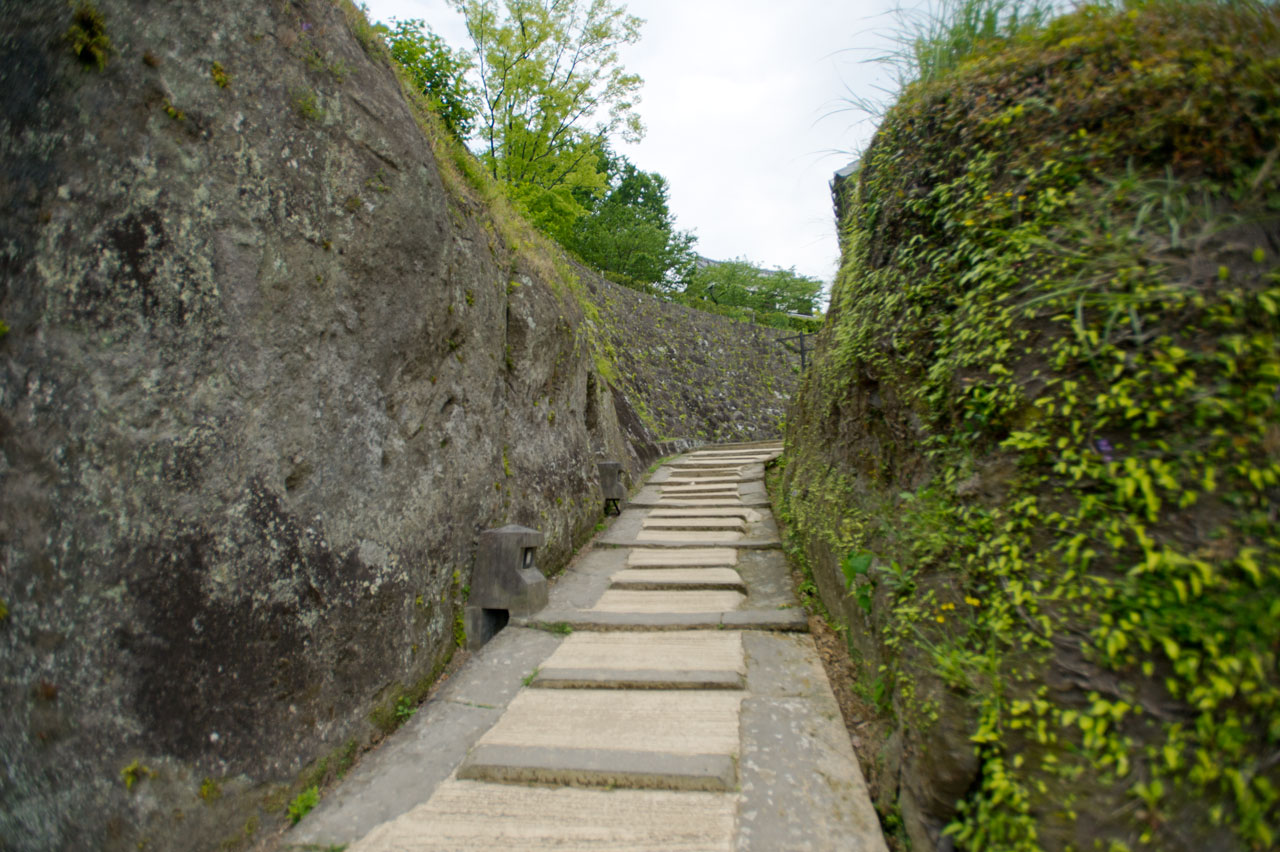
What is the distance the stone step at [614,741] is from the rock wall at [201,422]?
640 mm

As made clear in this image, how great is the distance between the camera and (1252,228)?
62.4 inches

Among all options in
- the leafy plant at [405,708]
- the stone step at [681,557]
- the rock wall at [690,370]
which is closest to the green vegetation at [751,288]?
the rock wall at [690,370]

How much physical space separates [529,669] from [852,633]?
1737 millimetres

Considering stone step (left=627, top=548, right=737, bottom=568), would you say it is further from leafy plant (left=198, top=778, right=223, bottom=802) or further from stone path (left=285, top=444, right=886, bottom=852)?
leafy plant (left=198, top=778, right=223, bottom=802)

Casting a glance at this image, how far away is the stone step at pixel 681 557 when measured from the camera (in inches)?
204

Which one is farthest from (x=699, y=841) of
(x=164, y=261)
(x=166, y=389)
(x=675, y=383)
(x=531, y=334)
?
(x=675, y=383)

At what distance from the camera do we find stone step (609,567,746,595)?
4641mm

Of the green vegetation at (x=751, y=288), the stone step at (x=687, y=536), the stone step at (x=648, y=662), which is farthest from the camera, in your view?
the green vegetation at (x=751, y=288)

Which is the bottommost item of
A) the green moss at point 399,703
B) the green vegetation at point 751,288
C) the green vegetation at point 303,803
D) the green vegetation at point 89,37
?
the green vegetation at point 303,803

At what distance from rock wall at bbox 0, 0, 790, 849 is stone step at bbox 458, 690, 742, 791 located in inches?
25.2

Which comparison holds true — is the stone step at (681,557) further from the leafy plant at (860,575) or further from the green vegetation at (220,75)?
the green vegetation at (220,75)

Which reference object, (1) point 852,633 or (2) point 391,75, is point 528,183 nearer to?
(2) point 391,75

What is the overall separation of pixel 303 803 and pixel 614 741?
47.0 inches

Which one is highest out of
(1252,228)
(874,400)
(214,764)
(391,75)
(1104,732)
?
(391,75)
